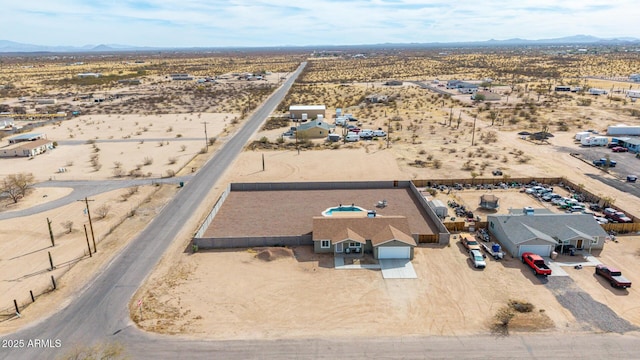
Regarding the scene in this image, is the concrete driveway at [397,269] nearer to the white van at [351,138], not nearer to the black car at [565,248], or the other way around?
the black car at [565,248]

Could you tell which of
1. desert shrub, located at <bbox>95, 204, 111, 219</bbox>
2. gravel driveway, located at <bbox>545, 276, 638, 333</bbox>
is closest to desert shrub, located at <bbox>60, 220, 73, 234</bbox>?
desert shrub, located at <bbox>95, 204, 111, 219</bbox>

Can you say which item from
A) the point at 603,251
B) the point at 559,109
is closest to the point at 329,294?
the point at 603,251

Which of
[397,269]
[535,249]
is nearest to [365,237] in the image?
[397,269]

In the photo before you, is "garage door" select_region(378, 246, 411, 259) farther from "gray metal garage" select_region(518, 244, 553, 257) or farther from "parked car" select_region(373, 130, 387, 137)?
"parked car" select_region(373, 130, 387, 137)

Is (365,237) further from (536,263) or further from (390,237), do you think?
(536,263)

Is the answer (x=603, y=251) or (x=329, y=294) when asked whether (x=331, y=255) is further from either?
(x=603, y=251)

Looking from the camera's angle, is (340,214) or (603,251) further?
(340,214)

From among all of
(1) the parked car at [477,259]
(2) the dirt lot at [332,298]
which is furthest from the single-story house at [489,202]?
(1) the parked car at [477,259]
